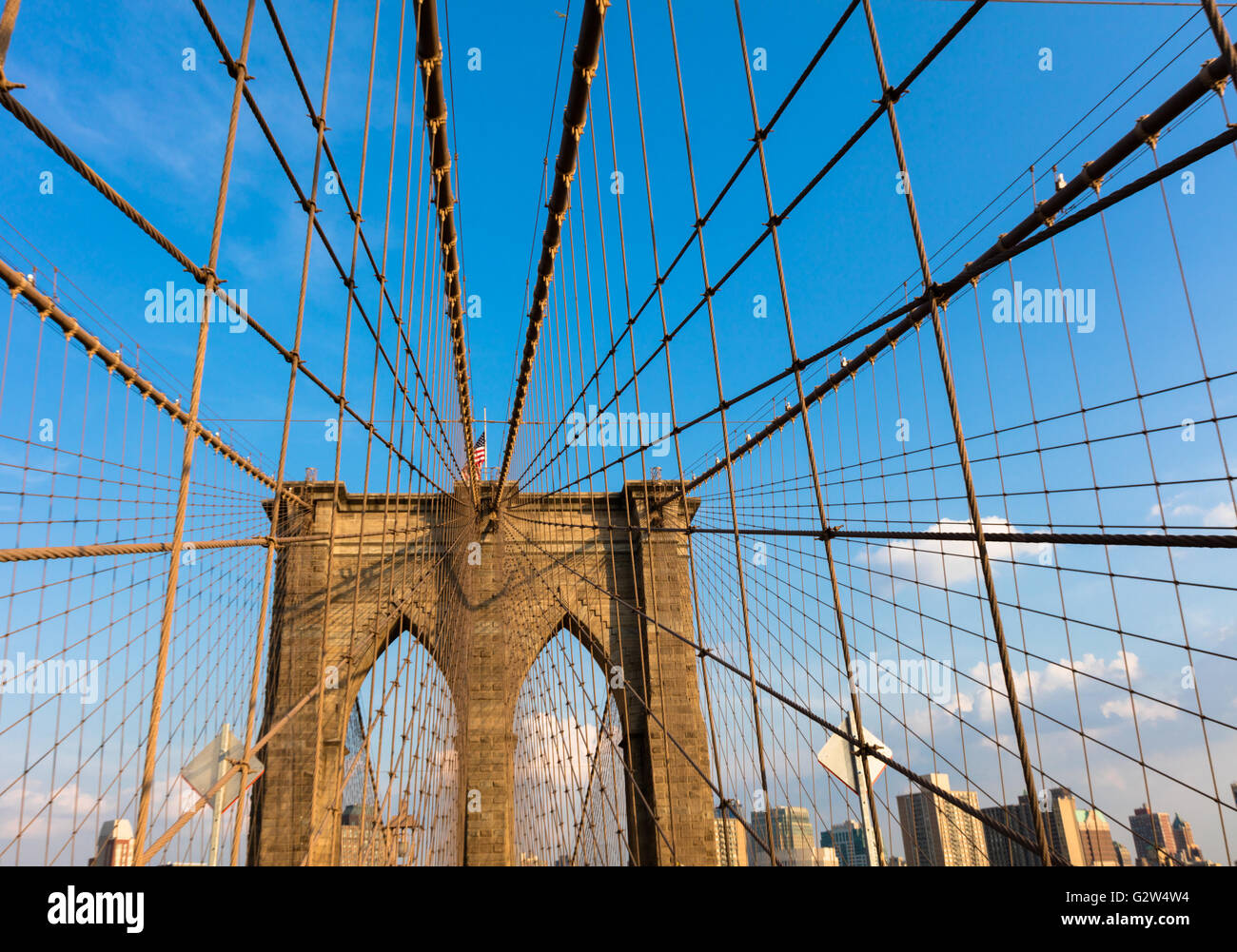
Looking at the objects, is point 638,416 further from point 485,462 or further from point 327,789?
point 485,462

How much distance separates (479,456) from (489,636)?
5.06 meters

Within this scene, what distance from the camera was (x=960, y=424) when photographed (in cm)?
219

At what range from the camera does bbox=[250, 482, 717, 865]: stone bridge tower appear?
1341 centimetres

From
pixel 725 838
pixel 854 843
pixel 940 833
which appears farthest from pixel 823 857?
pixel 725 838

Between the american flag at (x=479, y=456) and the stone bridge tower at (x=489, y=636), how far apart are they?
0.80m

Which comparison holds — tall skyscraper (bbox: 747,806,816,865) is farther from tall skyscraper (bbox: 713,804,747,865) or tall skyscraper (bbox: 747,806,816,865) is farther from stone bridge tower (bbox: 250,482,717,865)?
stone bridge tower (bbox: 250,482,717,865)

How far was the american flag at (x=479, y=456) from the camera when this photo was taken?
59.7 feet

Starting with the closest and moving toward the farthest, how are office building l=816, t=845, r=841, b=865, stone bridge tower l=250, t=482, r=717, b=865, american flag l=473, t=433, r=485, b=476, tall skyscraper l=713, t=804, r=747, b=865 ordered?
tall skyscraper l=713, t=804, r=747, b=865 < office building l=816, t=845, r=841, b=865 < stone bridge tower l=250, t=482, r=717, b=865 < american flag l=473, t=433, r=485, b=476

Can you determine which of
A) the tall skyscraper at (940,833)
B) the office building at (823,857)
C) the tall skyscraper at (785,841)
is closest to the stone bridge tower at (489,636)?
the tall skyscraper at (785,841)

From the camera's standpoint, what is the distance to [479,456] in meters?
18.7

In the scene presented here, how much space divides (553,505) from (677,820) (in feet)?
23.5

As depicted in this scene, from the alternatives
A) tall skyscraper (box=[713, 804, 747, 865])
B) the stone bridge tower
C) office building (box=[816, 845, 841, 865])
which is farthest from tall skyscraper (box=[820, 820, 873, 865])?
the stone bridge tower

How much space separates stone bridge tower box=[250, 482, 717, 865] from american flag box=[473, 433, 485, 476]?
0.80 m

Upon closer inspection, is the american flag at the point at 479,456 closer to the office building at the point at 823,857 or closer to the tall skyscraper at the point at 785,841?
the tall skyscraper at the point at 785,841
